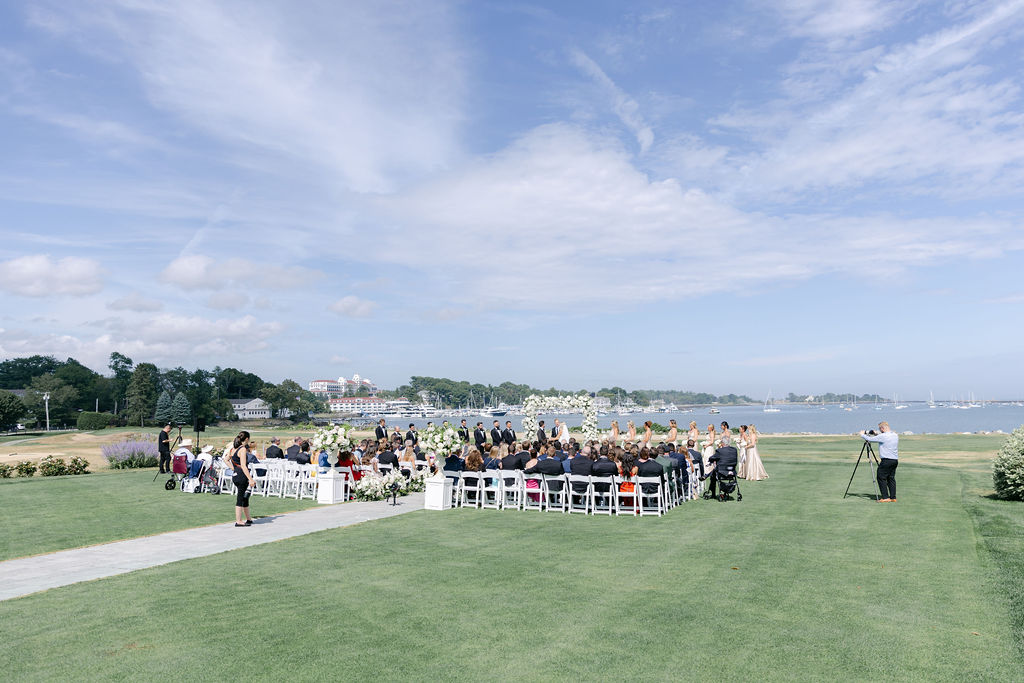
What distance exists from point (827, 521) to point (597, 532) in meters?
4.41

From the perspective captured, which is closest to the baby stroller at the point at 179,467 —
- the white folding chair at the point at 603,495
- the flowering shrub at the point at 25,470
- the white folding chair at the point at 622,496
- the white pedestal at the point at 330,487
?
the white pedestal at the point at 330,487

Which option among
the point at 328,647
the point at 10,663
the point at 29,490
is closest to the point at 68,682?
the point at 10,663

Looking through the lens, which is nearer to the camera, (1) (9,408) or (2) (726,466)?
(2) (726,466)

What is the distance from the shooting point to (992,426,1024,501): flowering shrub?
1358 centimetres

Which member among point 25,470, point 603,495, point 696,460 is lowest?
point 25,470

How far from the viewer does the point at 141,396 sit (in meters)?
103

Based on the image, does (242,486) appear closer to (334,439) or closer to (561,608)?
(334,439)

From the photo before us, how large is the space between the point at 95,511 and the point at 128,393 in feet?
343

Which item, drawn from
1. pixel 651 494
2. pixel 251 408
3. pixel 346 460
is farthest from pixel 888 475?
pixel 251 408

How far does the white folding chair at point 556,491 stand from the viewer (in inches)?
556

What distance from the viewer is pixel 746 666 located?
5453 mm

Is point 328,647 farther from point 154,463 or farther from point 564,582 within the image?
point 154,463

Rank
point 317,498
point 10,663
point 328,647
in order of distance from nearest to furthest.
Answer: point 10,663
point 328,647
point 317,498

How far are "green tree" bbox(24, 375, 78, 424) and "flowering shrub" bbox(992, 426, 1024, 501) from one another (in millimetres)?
111016
